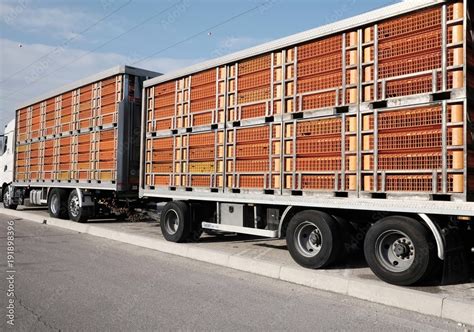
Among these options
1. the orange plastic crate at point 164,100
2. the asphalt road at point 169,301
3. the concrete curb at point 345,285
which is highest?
the orange plastic crate at point 164,100

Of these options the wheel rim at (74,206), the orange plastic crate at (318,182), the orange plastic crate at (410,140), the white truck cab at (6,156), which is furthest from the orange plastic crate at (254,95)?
the white truck cab at (6,156)

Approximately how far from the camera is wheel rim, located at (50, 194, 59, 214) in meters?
14.1

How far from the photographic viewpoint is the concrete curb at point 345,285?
484 centimetres

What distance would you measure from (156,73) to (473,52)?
349 inches

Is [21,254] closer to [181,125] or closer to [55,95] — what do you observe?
[181,125]

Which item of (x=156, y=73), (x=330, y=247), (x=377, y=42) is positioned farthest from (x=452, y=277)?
(x=156, y=73)

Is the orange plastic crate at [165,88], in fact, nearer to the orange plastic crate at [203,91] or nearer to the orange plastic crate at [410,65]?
the orange plastic crate at [203,91]

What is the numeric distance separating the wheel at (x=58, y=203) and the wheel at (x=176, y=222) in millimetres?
5589

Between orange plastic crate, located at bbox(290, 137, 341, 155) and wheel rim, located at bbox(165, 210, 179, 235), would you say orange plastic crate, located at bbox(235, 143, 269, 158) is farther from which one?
wheel rim, located at bbox(165, 210, 179, 235)

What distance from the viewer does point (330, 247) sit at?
21.2 feet

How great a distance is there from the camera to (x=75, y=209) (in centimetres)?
1325

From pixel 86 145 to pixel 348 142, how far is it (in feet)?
29.5

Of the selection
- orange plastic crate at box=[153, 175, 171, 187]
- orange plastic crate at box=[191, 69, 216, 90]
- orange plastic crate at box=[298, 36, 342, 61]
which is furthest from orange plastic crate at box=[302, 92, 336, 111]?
orange plastic crate at box=[153, 175, 171, 187]

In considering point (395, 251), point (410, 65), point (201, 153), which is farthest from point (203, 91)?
point (395, 251)
